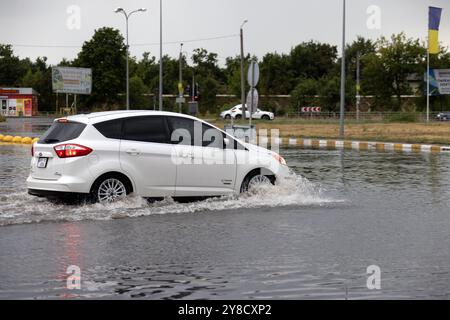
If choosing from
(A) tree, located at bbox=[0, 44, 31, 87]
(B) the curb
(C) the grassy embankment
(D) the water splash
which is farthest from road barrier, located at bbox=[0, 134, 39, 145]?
(A) tree, located at bbox=[0, 44, 31, 87]

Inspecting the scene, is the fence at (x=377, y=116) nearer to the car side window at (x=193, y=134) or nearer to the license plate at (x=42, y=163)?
the car side window at (x=193, y=134)

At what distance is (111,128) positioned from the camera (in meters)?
11.4

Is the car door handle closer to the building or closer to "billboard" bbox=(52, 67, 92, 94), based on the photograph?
"billboard" bbox=(52, 67, 92, 94)

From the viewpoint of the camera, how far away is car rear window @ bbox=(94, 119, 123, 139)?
11.3 metres

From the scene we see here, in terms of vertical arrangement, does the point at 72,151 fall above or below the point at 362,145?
above

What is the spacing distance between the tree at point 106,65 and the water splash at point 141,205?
8341cm

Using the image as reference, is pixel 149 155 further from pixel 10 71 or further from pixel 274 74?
pixel 10 71

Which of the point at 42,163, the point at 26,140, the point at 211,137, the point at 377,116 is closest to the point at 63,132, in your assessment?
the point at 42,163

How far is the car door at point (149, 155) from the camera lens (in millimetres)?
11266

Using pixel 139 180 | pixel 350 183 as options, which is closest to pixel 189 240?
pixel 139 180

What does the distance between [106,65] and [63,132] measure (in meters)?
86.4

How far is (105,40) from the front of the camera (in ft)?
316

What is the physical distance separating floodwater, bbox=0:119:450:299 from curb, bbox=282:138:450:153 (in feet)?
46.5

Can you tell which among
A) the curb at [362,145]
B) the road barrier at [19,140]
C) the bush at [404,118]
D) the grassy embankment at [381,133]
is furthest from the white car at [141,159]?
the bush at [404,118]
